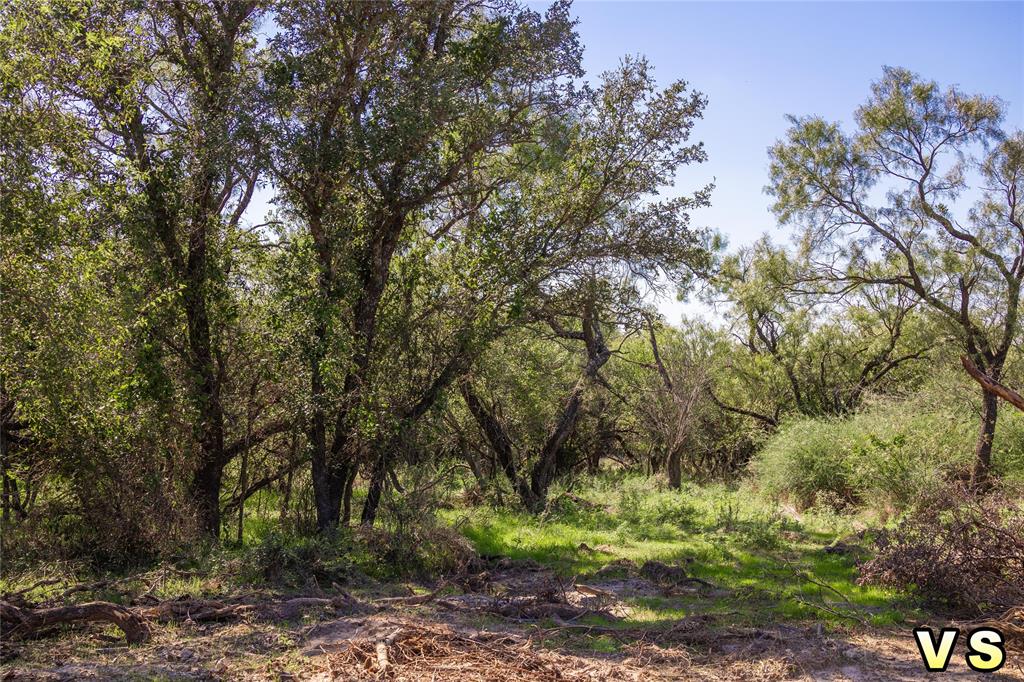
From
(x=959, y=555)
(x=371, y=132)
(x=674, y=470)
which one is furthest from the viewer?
(x=674, y=470)

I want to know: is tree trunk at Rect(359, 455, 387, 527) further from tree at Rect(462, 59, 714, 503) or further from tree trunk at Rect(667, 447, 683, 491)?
tree trunk at Rect(667, 447, 683, 491)

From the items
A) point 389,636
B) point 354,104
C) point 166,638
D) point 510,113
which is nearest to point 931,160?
point 510,113

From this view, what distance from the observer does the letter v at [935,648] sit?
6.18m

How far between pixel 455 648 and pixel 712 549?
6.55 meters

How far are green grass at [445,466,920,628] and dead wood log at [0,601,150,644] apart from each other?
431 centimetres

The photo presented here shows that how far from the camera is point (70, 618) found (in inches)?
257

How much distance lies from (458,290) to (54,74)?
576cm

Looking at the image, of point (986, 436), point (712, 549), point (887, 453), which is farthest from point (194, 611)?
point (986, 436)

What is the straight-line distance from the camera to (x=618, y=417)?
24781 millimetres

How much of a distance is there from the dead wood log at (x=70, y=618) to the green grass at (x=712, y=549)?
4306mm

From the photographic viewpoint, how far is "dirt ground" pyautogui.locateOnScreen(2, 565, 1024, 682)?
5.78m

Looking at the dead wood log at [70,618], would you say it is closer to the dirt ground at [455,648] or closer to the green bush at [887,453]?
the dirt ground at [455,648]

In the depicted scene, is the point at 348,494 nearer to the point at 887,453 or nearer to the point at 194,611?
the point at 194,611

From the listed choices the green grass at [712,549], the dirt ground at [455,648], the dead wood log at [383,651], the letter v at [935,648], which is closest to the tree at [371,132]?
the green grass at [712,549]
